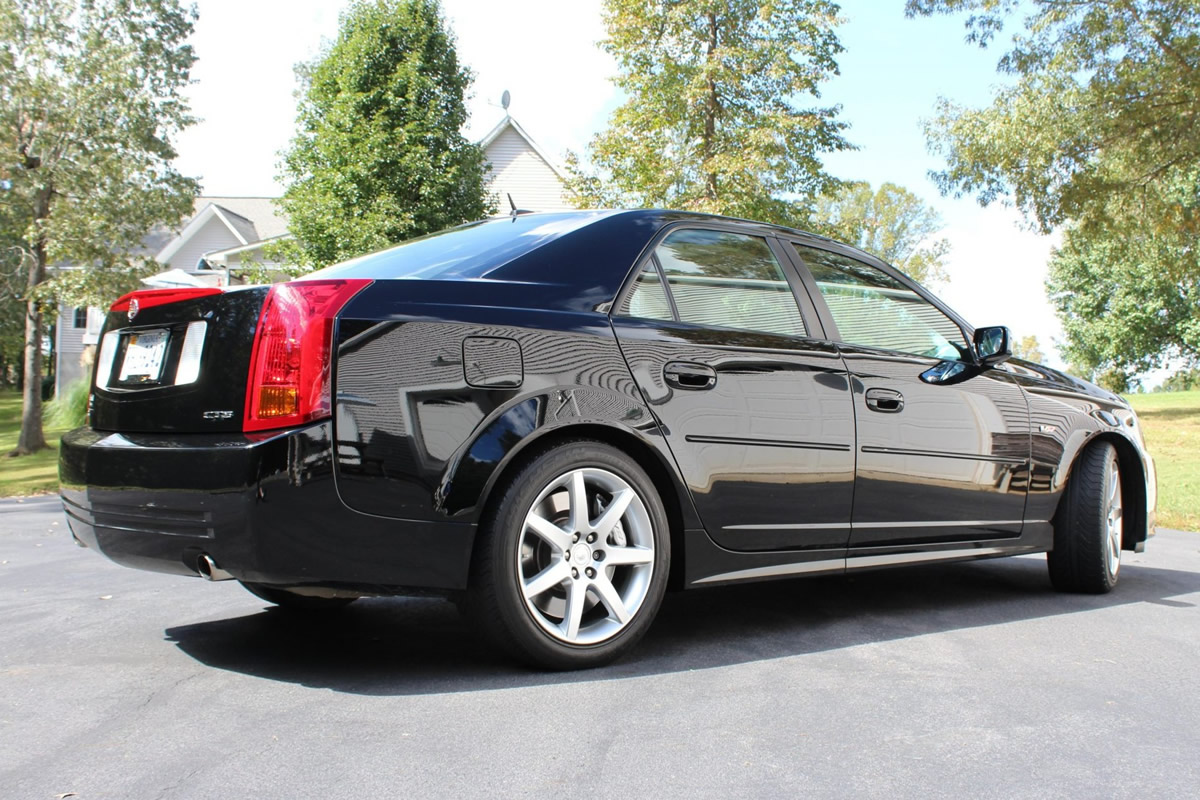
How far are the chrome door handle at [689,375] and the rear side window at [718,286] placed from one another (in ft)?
0.63

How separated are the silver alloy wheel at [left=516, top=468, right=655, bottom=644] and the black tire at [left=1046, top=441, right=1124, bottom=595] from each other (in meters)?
2.67

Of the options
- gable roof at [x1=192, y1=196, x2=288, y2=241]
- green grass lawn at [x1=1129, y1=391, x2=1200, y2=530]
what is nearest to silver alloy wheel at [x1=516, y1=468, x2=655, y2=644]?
green grass lawn at [x1=1129, y1=391, x2=1200, y2=530]

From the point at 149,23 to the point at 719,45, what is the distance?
1102 cm

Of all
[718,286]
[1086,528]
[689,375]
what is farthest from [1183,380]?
[689,375]

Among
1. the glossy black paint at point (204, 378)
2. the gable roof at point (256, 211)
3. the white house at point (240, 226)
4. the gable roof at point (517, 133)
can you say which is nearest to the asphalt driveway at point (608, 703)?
the glossy black paint at point (204, 378)

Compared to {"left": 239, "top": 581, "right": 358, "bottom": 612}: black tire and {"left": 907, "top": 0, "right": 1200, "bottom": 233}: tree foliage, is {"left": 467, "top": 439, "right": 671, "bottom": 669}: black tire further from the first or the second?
{"left": 907, "top": 0, "right": 1200, "bottom": 233}: tree foliage

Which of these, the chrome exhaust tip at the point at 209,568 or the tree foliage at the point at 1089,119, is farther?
the tree foliage at the point at 1089,119

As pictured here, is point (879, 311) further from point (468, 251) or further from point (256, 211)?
point (256, 211)

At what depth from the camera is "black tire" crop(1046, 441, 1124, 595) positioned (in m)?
5.25

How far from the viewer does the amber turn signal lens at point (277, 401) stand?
310 centimetres

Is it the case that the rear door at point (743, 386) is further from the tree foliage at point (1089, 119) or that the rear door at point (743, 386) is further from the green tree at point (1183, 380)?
the green tree at point (1183, 380)

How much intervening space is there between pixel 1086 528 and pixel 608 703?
3.11 metres

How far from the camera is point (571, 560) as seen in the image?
347 centimetres

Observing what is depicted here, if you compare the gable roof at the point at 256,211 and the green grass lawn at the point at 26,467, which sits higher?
the gable roof at the point at 256,211
